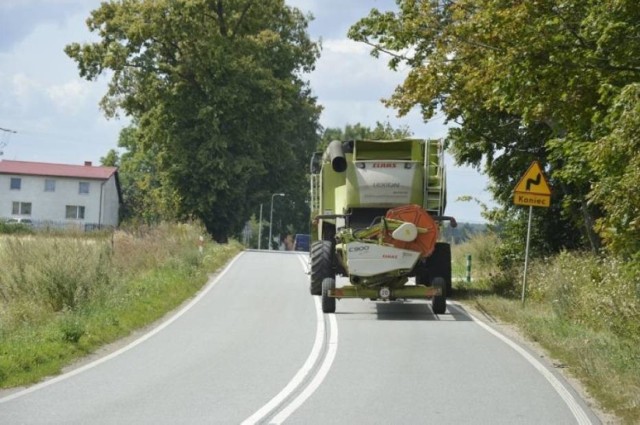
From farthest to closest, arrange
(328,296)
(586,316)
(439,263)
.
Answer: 1. (439,263)
2. (328,296)
3. (586,316)

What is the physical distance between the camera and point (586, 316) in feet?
54.5

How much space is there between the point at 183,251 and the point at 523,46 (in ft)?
74.6

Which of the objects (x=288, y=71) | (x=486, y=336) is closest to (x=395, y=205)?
(x=486, y=336)

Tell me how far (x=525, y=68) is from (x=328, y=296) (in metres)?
8.19

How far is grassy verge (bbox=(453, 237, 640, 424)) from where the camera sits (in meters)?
11.1

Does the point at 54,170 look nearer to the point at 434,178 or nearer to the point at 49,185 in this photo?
the point at 49,185

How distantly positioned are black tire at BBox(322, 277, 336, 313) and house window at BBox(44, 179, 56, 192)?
76.0m

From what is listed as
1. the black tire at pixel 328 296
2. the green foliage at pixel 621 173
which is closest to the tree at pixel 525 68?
the green foliage at pixel 621 173

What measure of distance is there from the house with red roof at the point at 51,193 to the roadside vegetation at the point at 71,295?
6247cm

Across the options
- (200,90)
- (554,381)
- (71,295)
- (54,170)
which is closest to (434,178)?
(71,295)

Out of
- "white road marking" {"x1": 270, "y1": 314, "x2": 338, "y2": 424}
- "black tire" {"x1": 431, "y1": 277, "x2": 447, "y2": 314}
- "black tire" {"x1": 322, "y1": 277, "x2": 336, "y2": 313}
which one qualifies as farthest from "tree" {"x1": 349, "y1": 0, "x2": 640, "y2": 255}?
"black tire" {"x1": 322, "y1": 277, "x2": 336, "y2": 313}

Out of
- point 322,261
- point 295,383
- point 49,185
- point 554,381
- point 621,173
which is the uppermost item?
point 49,185

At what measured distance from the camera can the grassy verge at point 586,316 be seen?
36.3 ft

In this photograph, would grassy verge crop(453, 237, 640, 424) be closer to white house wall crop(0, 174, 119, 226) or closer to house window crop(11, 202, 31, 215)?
white house wall crop(0, 174, 119, 226)
